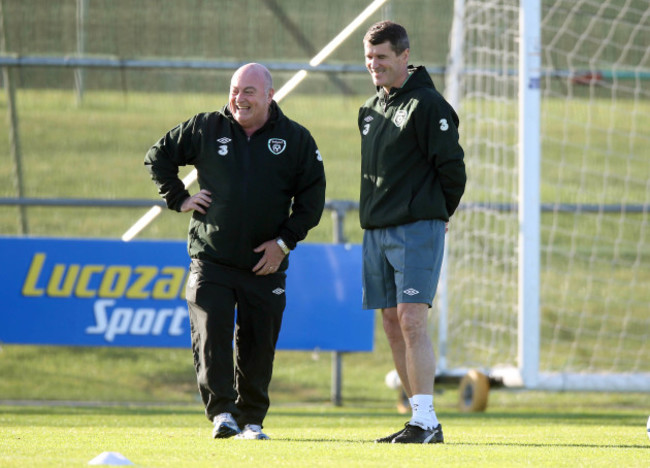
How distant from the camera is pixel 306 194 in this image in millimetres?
5656

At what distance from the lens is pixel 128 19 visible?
10297mm

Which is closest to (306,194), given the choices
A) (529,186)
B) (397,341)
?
(397,341)

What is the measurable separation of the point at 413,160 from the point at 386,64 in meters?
0.48

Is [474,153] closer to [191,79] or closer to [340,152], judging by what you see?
[340,152]

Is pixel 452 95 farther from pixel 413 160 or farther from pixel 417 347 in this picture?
pixel 417 347

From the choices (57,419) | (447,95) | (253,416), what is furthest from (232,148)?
(447,95)

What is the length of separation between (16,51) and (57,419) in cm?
407

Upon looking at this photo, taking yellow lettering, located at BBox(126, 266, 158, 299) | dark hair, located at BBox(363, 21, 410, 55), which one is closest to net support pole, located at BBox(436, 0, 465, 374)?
yellow lettering, located at BBox(126, 266, 158, 299)

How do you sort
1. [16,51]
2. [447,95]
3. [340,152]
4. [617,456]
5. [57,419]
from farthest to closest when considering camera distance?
[340,152] < [16,51] < [447,95] < [57,419] < [617,456]

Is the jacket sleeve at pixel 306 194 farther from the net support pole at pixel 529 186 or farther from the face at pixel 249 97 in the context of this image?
the net support pole at pixel 529 186

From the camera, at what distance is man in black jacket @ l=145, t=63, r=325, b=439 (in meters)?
5.50

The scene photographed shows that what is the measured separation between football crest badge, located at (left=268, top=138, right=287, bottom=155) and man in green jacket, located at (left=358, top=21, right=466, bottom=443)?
1.35ft

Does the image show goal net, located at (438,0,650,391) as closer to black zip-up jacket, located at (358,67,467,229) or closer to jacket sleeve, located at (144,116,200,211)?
black zip-up jacket, located at (358,67,467,229)

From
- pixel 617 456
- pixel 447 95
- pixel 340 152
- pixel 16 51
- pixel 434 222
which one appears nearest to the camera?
pixel 617 456
